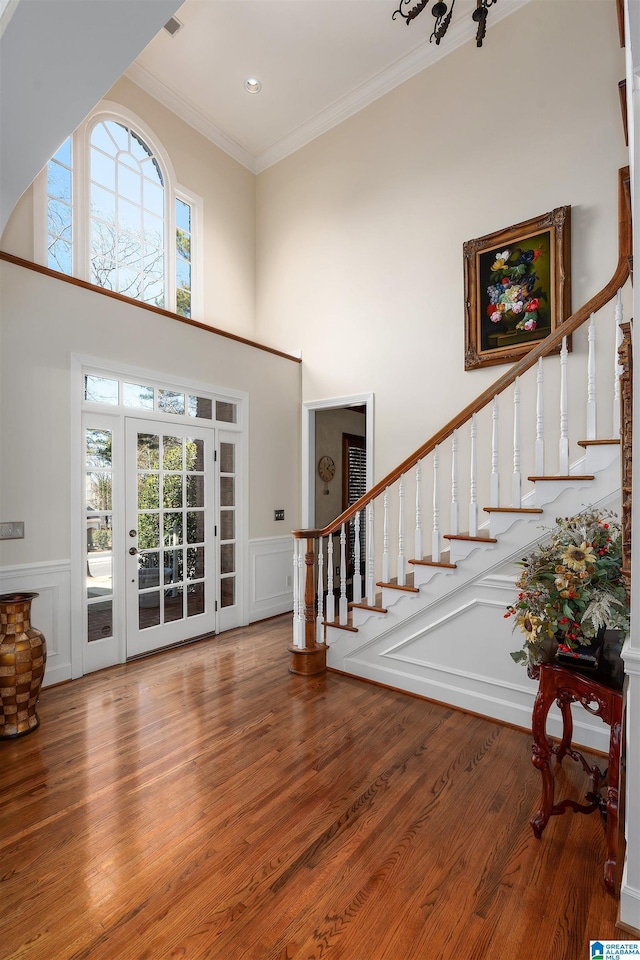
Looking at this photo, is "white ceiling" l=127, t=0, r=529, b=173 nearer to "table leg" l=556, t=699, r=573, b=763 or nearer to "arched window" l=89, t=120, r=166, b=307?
"arched window" l=89, t=120, r=166, b=307

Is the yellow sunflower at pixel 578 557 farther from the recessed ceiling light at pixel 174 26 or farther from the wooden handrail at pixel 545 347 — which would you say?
the recessed ceiling light at pixel 174 26

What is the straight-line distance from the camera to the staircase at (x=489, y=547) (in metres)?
2.69

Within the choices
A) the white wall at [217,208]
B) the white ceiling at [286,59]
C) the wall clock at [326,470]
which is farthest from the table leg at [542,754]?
the white ceiling at [286,59]

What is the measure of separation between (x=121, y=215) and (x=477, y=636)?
16.4ft

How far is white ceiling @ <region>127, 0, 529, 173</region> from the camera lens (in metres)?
4.27

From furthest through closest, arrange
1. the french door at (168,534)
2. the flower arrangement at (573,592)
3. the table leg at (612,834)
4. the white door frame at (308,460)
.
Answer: the white door frame at (308,460)
the french door at (168,534)
the flower arrangement at (573,592)
the table leg at (612,834)

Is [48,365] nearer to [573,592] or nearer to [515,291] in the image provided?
[573,592]

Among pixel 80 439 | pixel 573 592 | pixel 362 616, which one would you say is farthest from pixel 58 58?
pixel 362 616

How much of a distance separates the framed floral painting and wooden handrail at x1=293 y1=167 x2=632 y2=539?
1.47 feet

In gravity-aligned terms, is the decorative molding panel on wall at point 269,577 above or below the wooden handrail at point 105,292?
below

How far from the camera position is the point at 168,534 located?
4.18 metres

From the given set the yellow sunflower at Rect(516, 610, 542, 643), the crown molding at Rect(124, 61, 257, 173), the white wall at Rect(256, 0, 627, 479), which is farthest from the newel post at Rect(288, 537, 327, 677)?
the crown molding at Rect(124, 61, 257, 173)

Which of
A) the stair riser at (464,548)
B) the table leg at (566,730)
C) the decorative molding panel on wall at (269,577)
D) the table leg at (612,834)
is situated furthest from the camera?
the decorative molding panel on wall at (269,577)

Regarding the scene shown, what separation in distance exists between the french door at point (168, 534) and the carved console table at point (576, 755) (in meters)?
3.13
